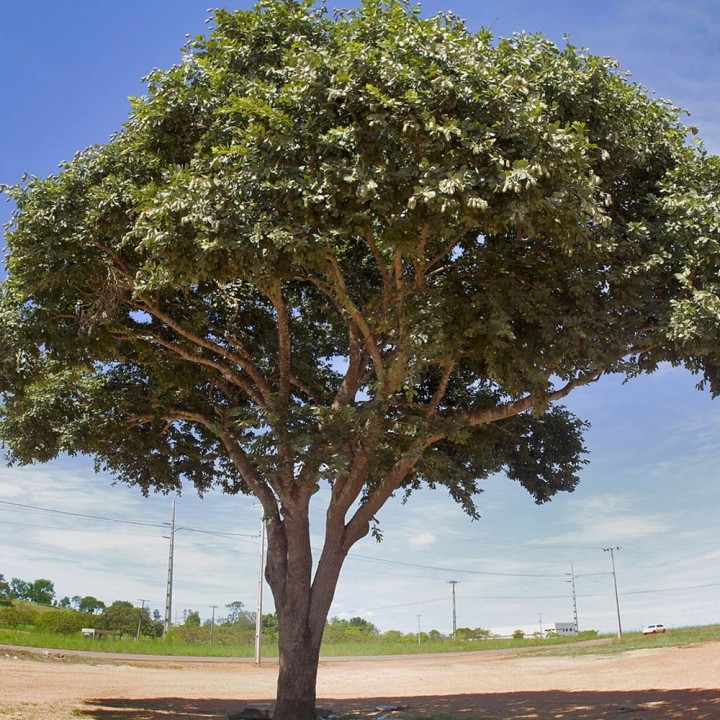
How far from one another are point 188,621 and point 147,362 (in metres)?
74.6

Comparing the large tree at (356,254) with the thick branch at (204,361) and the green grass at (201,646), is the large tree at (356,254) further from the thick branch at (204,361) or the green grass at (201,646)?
the green grass at (201,646)

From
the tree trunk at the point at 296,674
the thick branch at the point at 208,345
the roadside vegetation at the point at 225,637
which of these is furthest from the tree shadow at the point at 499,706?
the roadside vegetation at the point at 225,637

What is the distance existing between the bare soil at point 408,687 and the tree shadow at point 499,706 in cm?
3

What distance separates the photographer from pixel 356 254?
17.1 meters

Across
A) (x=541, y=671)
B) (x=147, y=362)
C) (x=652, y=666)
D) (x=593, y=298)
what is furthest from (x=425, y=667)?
(x=593, y=298)

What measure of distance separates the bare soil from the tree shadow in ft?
0.09

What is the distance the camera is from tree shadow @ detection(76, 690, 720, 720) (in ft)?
54.5

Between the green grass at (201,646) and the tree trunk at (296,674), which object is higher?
the tree trunk at (296,674)

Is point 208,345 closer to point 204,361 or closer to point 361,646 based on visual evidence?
point 204,361

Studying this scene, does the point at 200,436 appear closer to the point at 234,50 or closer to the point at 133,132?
the point at 133,132

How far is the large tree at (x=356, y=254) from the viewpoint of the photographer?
11180 mm

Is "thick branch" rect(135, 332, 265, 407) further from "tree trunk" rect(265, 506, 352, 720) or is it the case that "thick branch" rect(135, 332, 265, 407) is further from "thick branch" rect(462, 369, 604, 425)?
"thick branch" rect(462, 369, 604, 425)

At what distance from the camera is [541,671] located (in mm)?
32719

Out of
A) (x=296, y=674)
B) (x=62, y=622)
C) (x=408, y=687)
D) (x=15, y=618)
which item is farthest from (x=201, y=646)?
(x=296, y=674)
